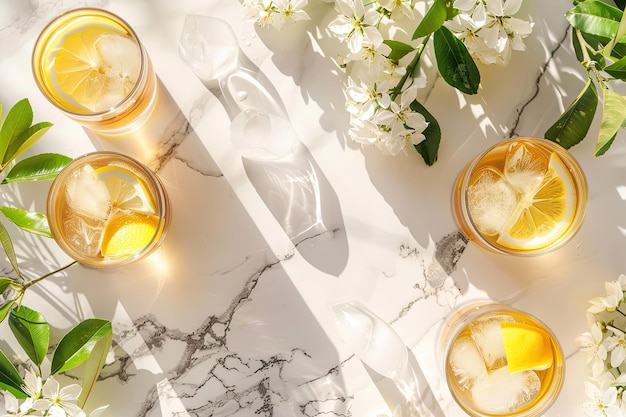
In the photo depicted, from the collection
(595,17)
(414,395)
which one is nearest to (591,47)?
(595,17)

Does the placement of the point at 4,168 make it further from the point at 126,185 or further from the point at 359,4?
the point at 359,4

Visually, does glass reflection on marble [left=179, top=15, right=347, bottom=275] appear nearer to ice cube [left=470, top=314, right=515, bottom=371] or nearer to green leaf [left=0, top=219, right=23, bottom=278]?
ice cube [left=470, top=314, right=515, bottom=371]

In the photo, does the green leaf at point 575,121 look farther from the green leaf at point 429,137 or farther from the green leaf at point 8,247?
the green leaf at point 8,247

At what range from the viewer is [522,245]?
0.96 meters

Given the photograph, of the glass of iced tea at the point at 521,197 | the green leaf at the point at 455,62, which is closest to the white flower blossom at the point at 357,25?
the green leaf at the point at 455,62

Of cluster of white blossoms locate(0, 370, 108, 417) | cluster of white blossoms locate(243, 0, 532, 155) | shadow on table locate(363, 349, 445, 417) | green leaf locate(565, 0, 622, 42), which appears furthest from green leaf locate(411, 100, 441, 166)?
cluster of white blossoms locate(0, 370, 108, 417)

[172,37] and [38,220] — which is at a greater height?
[172,37]

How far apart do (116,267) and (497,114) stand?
751 millimetres

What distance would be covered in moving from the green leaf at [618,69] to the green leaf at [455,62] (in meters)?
0.20

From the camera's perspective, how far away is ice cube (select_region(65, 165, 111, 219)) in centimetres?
92

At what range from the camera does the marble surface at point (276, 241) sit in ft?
3.34

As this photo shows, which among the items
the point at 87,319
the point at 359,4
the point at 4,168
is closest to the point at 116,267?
the point at 87,319

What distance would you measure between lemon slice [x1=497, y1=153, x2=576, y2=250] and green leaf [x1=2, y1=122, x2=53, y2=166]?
2.62 ft

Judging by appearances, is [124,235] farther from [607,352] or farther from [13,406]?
[607,352]
